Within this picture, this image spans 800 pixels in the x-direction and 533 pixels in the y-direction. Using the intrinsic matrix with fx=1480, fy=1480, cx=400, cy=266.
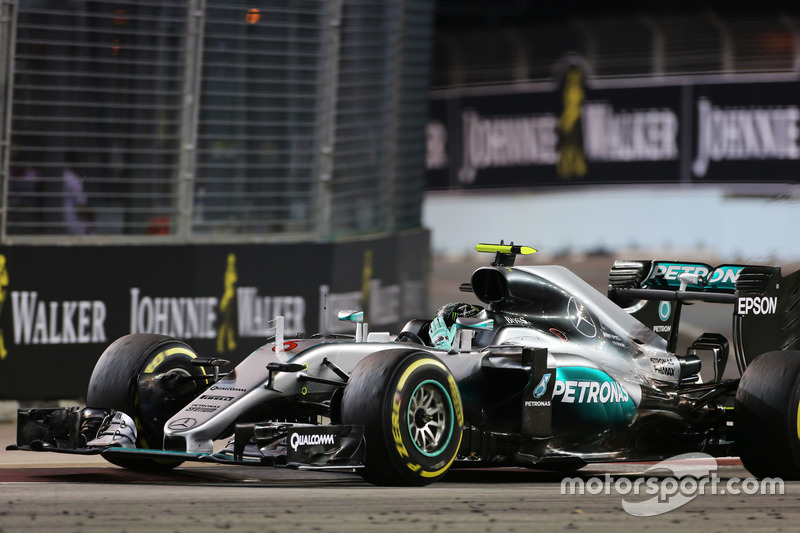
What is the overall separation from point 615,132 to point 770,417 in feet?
45.4

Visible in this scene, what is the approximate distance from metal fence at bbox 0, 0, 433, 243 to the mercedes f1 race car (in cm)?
347

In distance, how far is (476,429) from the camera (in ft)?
26.9

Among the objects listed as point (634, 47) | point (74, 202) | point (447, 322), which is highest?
point (634, 47)

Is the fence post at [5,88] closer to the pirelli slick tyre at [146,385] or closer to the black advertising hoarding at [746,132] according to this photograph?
the pirelli slick tyre at [146,385]

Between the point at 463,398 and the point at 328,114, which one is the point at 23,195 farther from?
the point at 463,398

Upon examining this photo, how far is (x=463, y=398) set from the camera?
828cm

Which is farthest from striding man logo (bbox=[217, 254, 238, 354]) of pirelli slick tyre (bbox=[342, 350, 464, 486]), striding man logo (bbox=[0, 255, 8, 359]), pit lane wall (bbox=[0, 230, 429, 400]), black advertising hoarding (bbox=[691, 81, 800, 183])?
black advertising hoarding (bbox=[691, 81, 800, 183])

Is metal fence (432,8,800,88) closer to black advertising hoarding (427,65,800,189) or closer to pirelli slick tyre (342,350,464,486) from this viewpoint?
black advertising hoarding (427,65,800,189)

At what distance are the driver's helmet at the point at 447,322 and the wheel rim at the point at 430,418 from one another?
1.00m

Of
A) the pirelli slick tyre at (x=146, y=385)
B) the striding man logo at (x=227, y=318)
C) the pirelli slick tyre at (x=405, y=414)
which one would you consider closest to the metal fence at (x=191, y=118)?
the striding man logo at (x=227, y=318)

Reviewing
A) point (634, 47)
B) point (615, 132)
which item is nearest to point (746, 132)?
point (615, 132)

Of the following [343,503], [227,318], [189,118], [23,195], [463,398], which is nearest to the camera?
[343,503]

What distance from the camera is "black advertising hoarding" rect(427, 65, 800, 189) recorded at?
20406 mm

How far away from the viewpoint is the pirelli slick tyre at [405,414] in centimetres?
752
